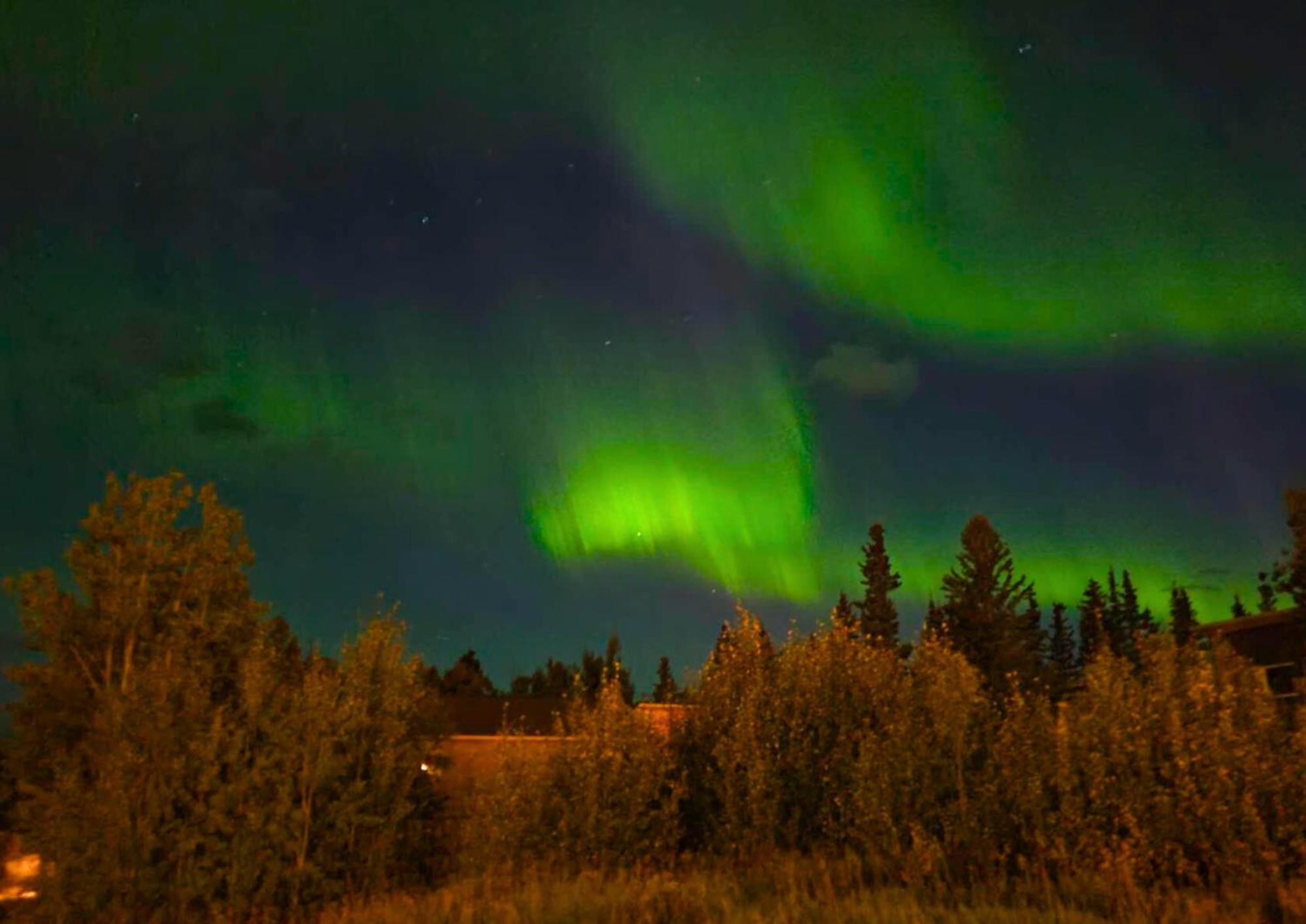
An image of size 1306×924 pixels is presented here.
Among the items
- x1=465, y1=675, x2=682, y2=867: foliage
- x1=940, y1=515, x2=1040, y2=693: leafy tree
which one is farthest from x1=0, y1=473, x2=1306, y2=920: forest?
x1=940, y1=515, x2=1040, y2=693: leafy tree

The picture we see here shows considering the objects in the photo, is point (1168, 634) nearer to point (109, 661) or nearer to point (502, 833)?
point (502, 833)

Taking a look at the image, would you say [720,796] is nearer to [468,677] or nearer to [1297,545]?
[1297,545]

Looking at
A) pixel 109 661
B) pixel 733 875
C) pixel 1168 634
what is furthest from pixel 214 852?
pixel 109 661

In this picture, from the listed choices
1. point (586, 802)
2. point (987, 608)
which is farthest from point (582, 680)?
point (987, 608)

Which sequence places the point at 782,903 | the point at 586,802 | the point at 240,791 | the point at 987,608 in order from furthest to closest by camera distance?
the point at 987,608
the point at 586,802
the point at 240,791
the point at 782,903

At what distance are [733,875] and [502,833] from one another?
398 cm

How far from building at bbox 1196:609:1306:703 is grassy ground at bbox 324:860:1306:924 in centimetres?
2536

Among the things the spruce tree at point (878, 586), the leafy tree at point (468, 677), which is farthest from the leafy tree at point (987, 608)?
the leafy tree at point (468, 677)

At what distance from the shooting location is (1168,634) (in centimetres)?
1343

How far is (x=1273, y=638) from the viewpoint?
1361 inches

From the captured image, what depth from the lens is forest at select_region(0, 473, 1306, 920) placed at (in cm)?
1101

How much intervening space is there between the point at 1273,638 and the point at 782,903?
1208 inches

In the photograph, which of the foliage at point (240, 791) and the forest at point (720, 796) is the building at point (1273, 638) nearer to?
the forest at point (720, 796)

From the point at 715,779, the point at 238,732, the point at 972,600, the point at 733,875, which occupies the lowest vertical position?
the point at 733,875
